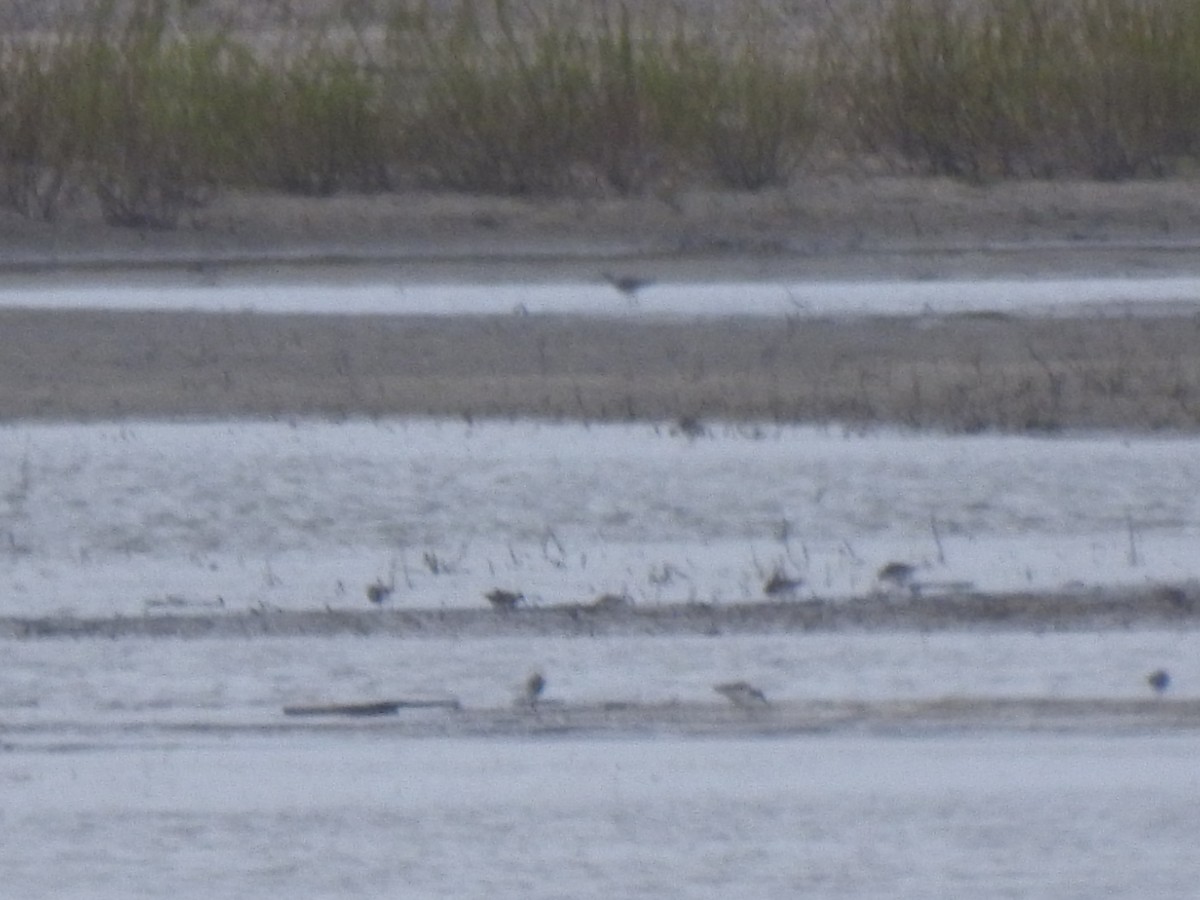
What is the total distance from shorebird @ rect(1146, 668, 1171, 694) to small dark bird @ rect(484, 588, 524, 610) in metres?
1.67

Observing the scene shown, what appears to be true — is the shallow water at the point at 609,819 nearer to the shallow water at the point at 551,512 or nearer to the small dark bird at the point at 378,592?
the small dark bird at the point at 378,592

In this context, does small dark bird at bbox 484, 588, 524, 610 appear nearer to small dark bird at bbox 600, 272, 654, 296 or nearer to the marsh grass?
small dark bird at bbox 600, 272, 654, 296

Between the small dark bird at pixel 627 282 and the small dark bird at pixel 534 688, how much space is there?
7.10 m

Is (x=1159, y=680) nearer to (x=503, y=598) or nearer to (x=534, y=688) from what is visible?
(x=534, y=688)

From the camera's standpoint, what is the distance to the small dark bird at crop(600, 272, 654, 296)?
1427 centimetres

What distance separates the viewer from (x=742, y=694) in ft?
22.9

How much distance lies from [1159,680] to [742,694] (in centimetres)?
93

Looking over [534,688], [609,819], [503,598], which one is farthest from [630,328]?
[609,819]

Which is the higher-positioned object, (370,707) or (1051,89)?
(370,707)

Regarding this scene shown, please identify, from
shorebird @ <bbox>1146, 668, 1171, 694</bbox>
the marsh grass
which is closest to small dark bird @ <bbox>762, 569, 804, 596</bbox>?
shorebird @ <bbox>1146, 668, 1171, 694</bbox>

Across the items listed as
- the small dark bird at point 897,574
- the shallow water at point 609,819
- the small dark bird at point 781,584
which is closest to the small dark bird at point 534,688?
the shallow water at point 609,819

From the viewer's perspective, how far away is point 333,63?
18.9 metres

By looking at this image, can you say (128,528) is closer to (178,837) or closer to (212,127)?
(178,837)

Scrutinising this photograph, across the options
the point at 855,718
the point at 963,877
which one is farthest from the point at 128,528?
the point at 963,877
